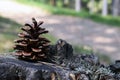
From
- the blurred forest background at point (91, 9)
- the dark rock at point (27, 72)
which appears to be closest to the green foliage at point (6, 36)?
the dark rock at point (27, 72)

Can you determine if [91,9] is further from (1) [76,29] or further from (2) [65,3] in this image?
(1) [76,29]

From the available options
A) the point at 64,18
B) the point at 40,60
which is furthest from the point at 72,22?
the point at 40,60

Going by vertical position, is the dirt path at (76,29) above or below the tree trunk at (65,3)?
below

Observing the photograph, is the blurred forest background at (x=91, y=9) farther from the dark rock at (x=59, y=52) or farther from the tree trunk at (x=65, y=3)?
the dark rock at (x=59, y=52)

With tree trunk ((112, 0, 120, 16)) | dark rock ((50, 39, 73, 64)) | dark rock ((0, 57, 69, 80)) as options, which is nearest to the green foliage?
dark rock ((50, 39, 73, 64))

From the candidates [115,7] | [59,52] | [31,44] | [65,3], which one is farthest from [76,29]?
[65,3]
